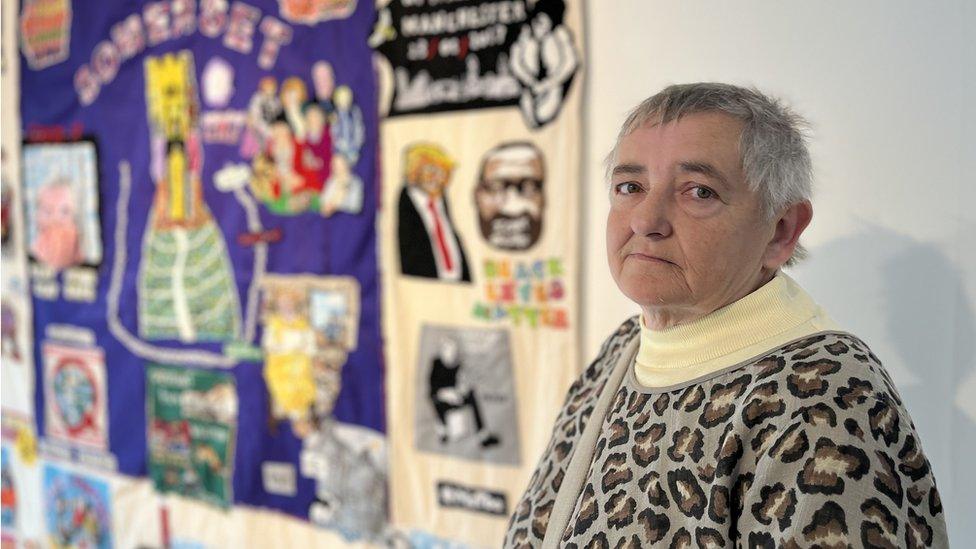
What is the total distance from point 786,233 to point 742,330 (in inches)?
5.2

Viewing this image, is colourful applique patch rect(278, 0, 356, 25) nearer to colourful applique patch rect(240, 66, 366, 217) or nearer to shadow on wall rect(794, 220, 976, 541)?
colourful applique patch rect(240, 66, 366, 217)

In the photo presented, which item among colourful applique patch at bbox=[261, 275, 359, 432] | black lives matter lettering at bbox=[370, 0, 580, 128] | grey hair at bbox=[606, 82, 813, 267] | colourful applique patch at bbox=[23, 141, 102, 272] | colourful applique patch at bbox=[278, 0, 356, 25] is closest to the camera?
grey hair at bbox=[606, 82, 813, 267]

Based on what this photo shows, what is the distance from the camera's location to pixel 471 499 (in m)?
1.95

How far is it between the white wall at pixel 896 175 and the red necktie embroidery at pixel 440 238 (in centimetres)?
70

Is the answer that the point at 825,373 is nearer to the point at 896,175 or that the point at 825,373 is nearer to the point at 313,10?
the point at 896,175

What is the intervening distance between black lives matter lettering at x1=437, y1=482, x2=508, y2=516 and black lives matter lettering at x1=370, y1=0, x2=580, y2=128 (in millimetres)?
826

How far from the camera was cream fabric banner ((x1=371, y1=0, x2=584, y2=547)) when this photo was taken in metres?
1.77

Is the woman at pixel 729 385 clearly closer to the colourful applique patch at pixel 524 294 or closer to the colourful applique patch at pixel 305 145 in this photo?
the colourful applique patch at pixel 524 294

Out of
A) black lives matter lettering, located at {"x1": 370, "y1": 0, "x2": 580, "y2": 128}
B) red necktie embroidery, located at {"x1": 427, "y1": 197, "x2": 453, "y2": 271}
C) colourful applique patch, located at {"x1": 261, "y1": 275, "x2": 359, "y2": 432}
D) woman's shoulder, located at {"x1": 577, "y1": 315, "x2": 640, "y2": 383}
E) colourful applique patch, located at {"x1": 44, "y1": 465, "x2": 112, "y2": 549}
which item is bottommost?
colourful applique patch, located at {"x1": 44, "y1": 465, "x2": 112, "y2": 549}

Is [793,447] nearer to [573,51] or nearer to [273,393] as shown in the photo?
[573,51]

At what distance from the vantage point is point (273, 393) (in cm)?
232

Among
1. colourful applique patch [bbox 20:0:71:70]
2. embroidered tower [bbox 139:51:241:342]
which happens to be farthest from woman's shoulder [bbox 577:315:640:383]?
colourful applique patch [bbox 20:0:71:70]

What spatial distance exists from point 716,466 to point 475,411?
1.04m

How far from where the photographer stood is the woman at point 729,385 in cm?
84
